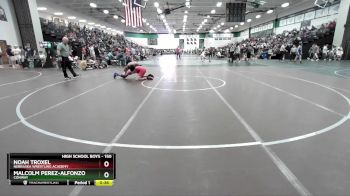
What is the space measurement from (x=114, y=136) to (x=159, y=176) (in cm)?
150

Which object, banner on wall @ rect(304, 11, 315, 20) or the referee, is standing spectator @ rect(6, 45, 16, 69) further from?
banner on wall @ rect(304, 11, 315, 20)

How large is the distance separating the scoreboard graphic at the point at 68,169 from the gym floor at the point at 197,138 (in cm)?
31

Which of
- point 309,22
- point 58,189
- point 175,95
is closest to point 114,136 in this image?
point 58,189

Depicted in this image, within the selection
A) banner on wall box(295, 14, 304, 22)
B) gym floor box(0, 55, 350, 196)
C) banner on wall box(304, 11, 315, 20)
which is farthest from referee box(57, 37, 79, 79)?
banner on wall box(295, 14, 304, 22)

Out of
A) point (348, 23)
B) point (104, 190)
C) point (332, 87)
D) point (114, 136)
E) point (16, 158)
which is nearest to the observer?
point (16, 158)

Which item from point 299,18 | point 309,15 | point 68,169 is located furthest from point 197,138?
point 299,18

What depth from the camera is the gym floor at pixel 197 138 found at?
2566mm

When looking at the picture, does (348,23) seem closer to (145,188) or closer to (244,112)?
(244,112)

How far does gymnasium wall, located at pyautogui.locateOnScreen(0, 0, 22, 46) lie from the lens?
1900cm

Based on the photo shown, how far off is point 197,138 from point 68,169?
2.14m

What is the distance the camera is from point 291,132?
4.02 meters

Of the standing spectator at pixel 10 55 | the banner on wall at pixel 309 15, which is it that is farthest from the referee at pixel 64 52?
the banner on wall at pixel 309 15

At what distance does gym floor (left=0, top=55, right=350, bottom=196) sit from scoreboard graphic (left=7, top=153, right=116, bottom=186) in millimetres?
310

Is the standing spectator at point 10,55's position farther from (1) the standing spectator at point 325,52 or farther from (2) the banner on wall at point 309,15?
(2) the banner on wall at point 309,15
